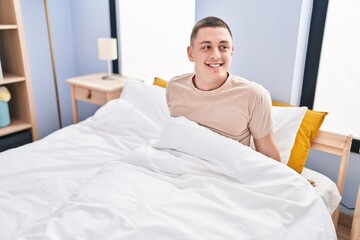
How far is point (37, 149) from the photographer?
1.60 metres

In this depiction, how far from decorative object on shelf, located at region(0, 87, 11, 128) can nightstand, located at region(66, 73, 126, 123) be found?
439 mm

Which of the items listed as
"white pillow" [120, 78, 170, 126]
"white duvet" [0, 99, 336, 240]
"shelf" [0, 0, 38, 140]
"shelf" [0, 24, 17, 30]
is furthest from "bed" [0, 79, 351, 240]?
"shelf" [0, 24, 17, 30]

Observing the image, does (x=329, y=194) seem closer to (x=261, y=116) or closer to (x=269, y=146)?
(x=269, y=146)

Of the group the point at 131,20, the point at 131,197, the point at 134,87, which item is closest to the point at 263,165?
the point at 131,197

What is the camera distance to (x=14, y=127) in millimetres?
2283

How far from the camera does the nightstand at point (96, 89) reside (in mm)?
2212

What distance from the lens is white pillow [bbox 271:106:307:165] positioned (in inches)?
58.1

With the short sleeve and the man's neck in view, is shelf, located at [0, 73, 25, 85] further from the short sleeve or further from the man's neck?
the short sleeve

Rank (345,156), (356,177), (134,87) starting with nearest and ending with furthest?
(345,156) < (356,177) < (134,87)

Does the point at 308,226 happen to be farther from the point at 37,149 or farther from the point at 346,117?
the point at 37,149

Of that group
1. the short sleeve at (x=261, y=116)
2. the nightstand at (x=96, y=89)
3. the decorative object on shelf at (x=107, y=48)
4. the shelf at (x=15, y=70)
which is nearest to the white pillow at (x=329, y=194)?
the short sleeve at (x=261, y=116)

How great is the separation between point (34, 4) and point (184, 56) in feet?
4.30

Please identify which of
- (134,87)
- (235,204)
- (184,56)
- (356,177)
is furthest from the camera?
(184,56)

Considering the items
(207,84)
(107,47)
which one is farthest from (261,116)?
(107,47)
